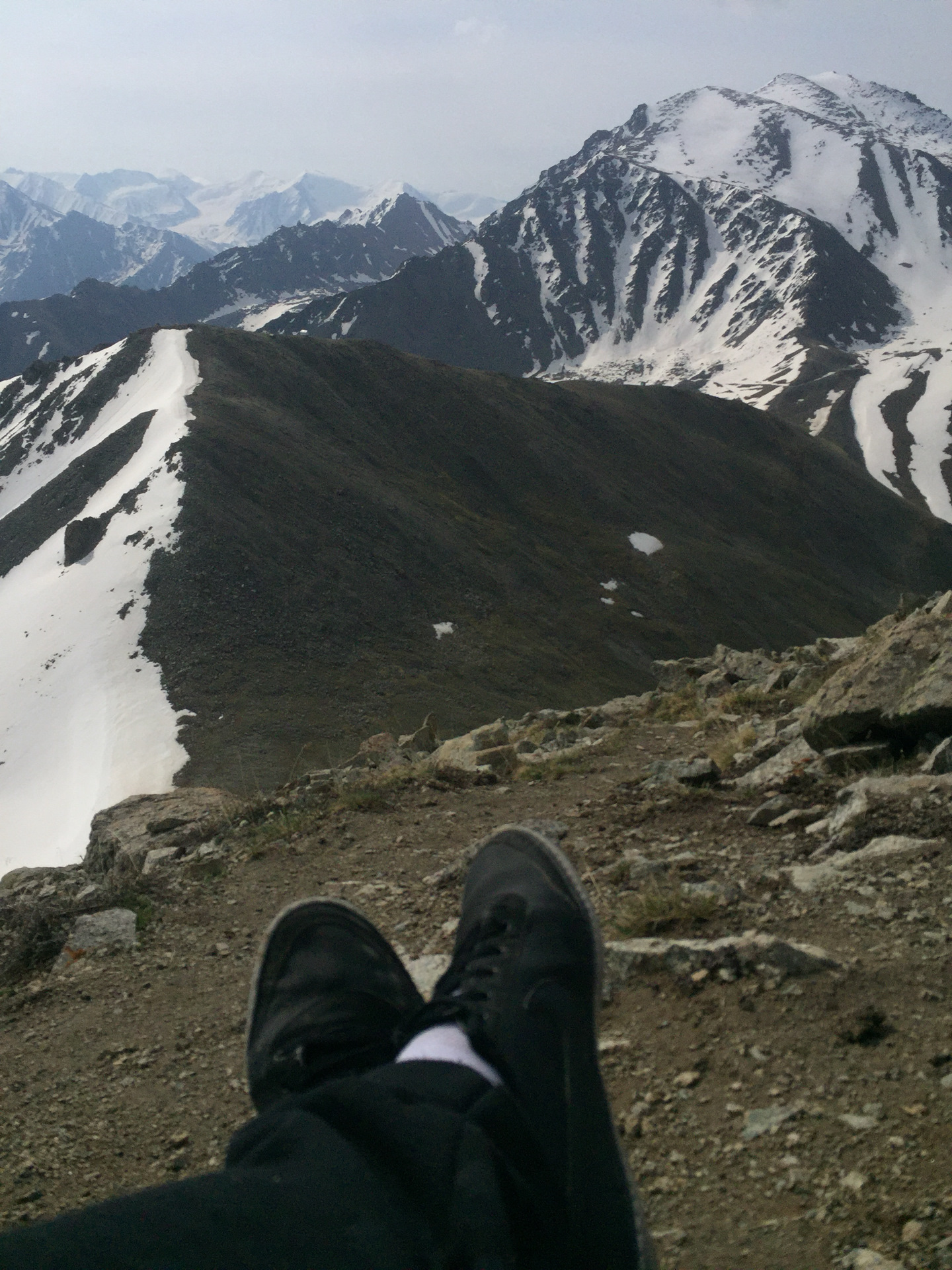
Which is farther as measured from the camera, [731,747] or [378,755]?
[378,755]

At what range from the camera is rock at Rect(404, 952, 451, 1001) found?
4.58 m

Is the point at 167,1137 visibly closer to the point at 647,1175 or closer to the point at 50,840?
the point at 647,1175

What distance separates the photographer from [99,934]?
5938 mm

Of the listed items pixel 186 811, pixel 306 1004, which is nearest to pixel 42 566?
pixel 186 811

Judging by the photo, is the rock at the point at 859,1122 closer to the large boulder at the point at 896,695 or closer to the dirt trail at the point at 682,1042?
the dirt trail at the point at 682,1042

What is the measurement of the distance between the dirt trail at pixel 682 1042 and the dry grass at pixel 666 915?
15 millimetres

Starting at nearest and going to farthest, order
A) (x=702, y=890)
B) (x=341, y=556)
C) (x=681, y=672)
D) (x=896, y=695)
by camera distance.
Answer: (x=702, y=890), (x=896, y=695), (x=681, y=672), (x=341, y=556)

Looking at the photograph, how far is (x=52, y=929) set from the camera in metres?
6.00

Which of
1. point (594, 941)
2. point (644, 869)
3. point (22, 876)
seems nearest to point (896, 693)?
point (644, 869)

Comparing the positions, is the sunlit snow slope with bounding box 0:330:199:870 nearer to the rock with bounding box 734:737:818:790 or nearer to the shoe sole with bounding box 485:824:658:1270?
the rock with bounding box 734:737:818:790

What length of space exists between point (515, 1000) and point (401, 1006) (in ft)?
1.88

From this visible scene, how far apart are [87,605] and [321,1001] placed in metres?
45.0

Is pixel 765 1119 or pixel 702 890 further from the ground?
pixel 702 890

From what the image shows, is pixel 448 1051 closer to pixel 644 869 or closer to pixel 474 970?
pixel 474 970
